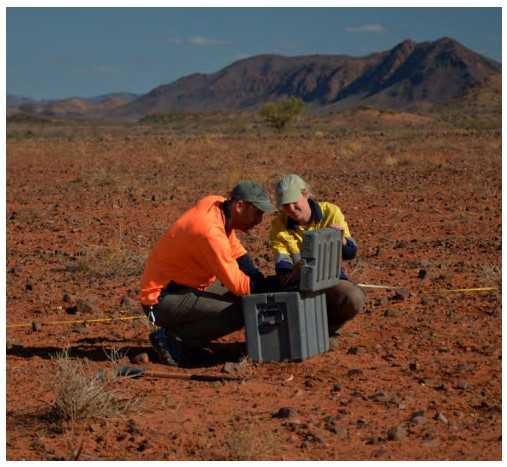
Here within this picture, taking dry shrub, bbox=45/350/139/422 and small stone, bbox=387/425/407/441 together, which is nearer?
small stone, bbox=387/425/407/441

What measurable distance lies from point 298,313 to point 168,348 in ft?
3.25

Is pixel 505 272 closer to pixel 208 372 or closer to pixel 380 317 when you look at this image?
pixel 380 317

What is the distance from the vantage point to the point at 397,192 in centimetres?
1608

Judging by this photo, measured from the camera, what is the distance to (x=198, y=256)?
621 centimetres

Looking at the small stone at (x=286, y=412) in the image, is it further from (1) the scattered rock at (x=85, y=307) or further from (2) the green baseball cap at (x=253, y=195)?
(1) the scattered rock at (x=85, y=307)

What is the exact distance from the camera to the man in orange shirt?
19.9ft

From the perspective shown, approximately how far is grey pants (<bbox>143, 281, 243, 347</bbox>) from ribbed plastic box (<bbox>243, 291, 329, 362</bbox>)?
0.68ft

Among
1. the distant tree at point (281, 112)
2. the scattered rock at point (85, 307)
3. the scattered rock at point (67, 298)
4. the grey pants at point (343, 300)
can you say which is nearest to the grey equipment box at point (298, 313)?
the grey pants at point (343, 300)

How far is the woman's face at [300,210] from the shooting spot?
20.7ft

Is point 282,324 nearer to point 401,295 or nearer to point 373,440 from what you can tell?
point 373,440

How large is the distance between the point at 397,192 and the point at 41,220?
5862 millimetres

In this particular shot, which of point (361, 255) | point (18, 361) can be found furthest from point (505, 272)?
point (18, 361)

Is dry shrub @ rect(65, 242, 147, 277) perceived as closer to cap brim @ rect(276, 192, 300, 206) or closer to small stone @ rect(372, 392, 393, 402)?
cap brim @ rect(276, 192, 300, 206)

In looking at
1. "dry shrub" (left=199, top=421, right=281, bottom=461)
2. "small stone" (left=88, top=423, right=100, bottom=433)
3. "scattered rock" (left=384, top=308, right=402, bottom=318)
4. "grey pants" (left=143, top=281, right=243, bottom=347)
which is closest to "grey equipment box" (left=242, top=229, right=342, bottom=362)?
"grey pants" (left=143, top=281, right=243, bottom=347)
